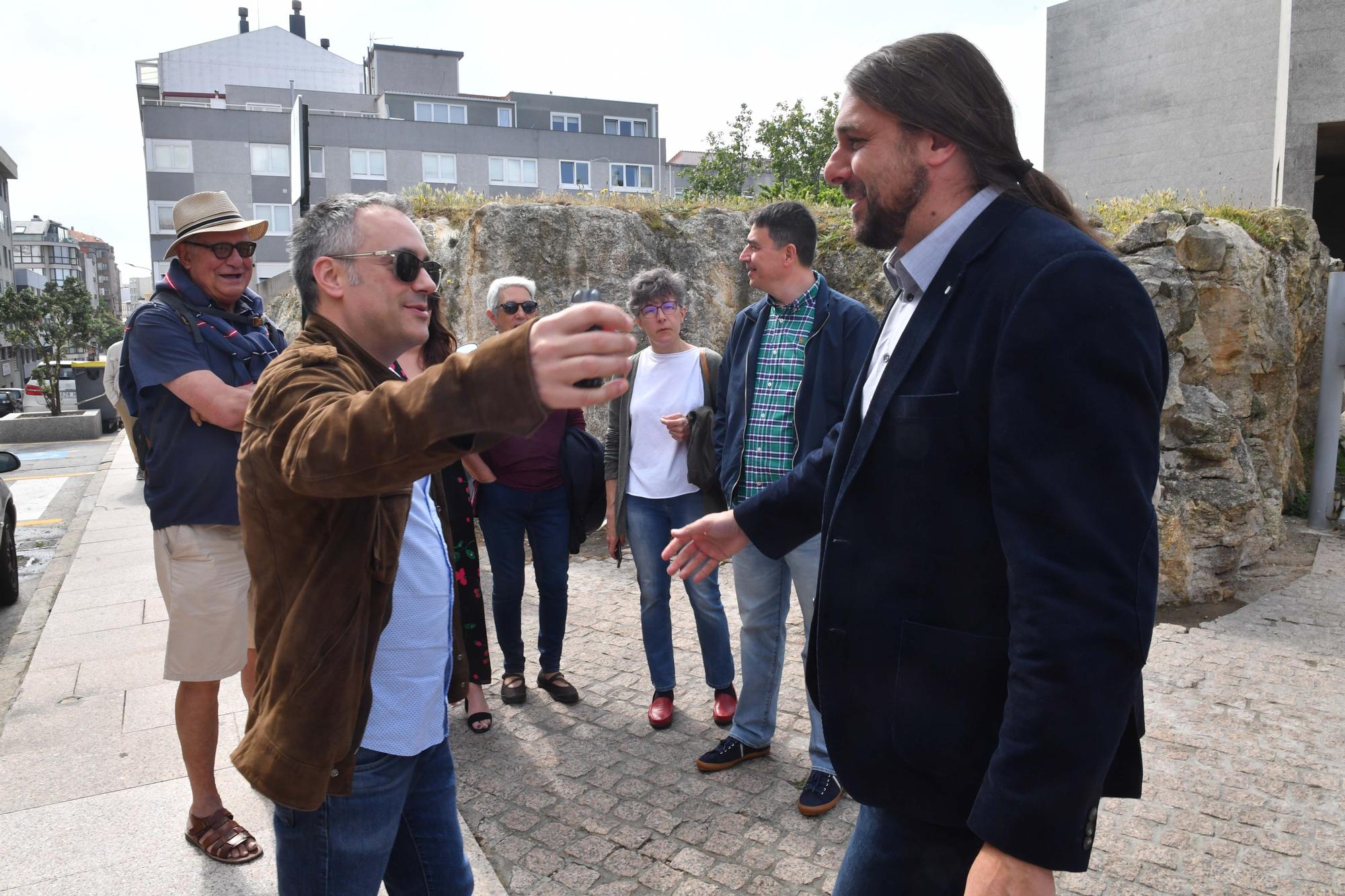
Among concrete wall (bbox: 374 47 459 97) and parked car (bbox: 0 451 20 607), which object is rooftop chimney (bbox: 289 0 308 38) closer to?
concrete wall (bbox: 374 47 459 97)

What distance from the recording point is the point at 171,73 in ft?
172

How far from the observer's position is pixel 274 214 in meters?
47.8

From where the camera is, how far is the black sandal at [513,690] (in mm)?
4832

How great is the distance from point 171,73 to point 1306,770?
62515 millimetres

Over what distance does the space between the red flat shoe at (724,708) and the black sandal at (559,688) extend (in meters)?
0.78

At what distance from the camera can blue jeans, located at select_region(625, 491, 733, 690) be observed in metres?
4.45

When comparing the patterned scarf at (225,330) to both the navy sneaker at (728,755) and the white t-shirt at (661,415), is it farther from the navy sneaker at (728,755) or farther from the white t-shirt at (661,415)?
the navy sneaker at (728,755)

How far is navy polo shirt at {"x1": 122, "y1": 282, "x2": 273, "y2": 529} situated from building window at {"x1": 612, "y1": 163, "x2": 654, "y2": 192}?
52139 millimetres

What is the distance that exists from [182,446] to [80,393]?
27.0 m

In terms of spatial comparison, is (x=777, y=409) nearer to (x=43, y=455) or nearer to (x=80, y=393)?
→ (x=43, y=455)

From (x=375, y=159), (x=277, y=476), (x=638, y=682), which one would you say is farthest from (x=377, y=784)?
(x=375, y=159)

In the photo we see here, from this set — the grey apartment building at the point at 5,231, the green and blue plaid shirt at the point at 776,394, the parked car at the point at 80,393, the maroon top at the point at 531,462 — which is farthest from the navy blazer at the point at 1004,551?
the grey apartment building at the point at 5,231

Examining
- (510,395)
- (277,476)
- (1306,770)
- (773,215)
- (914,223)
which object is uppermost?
(773,215)

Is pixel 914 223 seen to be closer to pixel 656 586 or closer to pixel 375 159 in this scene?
pixel 656 586
